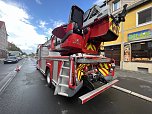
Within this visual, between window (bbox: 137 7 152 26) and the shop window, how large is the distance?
6.74 feet

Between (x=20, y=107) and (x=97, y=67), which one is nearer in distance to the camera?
(x=20, y=107)

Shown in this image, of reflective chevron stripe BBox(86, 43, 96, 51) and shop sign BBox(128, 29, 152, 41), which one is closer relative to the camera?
reflective chevron stripe BBox(86, 43, 96, 51)

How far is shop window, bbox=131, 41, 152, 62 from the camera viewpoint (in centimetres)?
1195

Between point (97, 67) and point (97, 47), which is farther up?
point (97, 47)

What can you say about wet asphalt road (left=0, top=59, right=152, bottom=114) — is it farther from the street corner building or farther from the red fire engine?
the street corner building

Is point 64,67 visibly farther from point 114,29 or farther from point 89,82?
point 114,29

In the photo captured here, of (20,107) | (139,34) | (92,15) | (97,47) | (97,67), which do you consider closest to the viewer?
(20,107)

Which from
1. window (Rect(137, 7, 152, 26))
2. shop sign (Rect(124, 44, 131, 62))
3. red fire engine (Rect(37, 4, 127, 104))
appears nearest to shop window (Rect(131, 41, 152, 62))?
shop sign (Rect(124, 44, 131, 62))

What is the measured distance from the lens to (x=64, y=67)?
4.35 meters

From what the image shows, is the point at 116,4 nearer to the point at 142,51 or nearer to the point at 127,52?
the point at 127,52

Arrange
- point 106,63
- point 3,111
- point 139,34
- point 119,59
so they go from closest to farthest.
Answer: point 3,111 → point 106,63 → point 139,34 → point 119,59

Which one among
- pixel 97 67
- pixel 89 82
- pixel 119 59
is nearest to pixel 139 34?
pixel 119 59

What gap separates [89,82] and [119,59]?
12152 millimetres

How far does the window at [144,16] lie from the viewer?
12.2m
